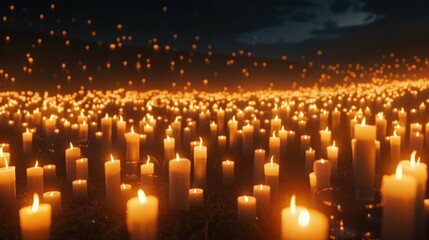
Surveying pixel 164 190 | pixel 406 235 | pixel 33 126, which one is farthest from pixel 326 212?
pixel 33 126

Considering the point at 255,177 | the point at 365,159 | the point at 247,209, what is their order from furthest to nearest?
1. the point at 255,177
2. the point at 247,209
3. the point at 365,159

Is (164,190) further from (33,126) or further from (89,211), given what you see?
(33,126)

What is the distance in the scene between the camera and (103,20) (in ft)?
138

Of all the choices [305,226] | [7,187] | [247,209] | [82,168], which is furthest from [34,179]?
[305,226]

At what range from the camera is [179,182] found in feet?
11.2

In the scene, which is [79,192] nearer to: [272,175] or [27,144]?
[272,175]

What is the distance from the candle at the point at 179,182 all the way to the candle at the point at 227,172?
125cm

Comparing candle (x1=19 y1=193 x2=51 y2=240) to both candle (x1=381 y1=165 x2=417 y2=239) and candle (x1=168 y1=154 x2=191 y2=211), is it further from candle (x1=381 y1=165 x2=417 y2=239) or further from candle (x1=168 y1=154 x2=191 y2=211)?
candle (x1=381 y1=165 x2=417 y2=239)

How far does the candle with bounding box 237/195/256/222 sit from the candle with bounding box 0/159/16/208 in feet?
6.60

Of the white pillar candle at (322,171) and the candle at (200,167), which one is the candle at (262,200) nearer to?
the white pillar candle at (322,171)

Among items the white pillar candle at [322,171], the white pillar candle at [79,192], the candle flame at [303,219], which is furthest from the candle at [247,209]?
the white pillar candle at [79,192]

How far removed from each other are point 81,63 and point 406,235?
3666 centimetres

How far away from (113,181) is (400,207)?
2.48m

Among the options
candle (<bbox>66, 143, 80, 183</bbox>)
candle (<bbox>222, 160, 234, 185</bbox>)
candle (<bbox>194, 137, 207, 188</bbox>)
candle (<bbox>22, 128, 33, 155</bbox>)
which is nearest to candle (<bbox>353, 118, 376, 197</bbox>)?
candle (<bbox>194, 137, 207, 188</bbox>)
